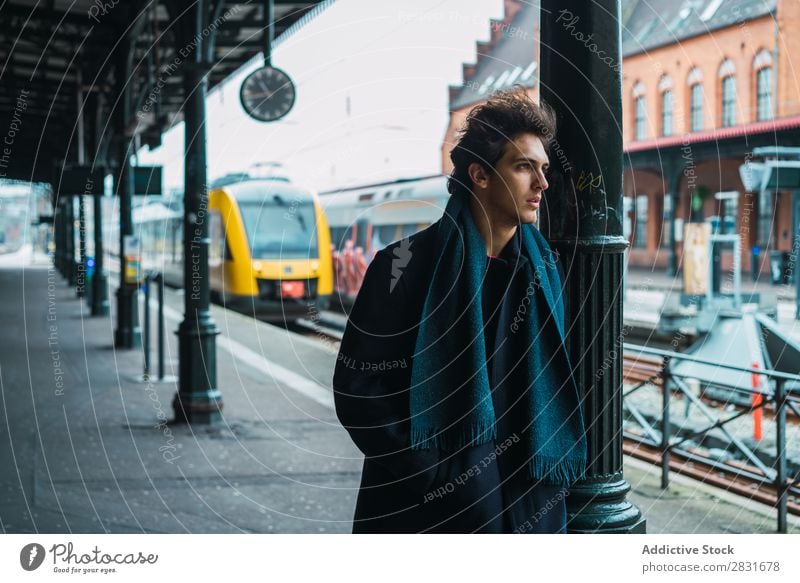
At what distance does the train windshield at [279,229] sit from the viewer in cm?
1390

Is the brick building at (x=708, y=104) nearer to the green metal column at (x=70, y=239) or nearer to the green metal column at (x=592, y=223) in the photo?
the green metal column at (x=70, y=239)

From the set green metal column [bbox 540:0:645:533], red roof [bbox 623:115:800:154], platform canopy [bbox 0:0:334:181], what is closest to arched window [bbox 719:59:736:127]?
red roof [bbox 623:115:800:154]

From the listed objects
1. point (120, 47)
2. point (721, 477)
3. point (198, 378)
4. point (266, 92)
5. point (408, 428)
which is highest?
point (120, 47)

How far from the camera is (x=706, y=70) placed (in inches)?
1074

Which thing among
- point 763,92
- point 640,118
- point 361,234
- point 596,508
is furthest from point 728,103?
point 596,508

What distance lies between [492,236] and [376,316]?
0.33 meters

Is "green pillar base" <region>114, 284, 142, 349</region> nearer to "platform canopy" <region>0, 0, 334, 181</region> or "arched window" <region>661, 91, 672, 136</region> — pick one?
"platform canopy" <region>0, 0, 334, 181</region>

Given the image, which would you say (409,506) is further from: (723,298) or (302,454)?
(723,298)

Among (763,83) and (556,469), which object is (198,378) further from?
(763,83)

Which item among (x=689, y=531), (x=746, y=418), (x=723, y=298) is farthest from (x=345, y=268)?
(x=689, y=531)

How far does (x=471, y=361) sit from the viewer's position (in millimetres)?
1939

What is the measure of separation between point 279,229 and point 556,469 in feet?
40.4

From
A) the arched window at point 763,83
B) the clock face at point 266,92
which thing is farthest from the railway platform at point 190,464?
the arched window at point 763,83

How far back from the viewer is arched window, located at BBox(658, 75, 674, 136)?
27.3m
